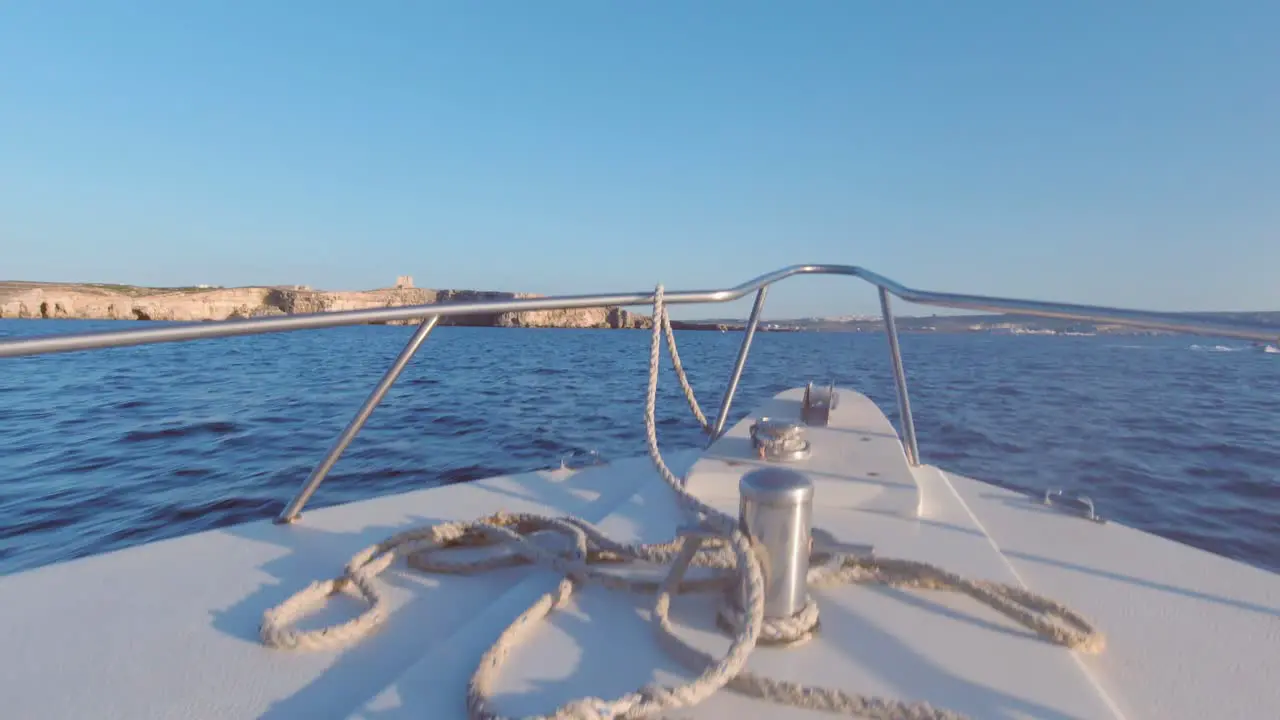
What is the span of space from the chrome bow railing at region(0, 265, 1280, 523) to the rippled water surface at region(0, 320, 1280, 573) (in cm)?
11

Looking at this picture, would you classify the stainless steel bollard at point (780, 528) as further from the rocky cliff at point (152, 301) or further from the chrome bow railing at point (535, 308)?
the rocky cliff at point (152, 301)

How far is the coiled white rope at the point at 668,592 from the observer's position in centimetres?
85

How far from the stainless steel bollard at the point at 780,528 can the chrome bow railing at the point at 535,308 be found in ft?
2.73

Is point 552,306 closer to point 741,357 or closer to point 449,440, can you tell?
point 741,357

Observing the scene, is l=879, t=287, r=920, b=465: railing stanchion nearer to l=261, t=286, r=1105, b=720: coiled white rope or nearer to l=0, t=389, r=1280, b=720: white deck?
l=0, t=389, r=1280, b=720: white deck

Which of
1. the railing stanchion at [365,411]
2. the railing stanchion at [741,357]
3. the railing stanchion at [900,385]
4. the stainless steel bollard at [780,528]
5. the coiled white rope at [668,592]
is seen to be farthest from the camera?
the railing stanchion at [741,357]

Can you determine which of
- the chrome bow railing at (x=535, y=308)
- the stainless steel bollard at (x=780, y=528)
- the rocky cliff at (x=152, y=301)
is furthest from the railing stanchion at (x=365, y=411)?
the rocky cliff at (x=152, y=301)

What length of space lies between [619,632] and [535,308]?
952 mm

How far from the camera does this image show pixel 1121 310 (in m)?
1.44

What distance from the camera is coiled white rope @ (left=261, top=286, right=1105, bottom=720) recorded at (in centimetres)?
85

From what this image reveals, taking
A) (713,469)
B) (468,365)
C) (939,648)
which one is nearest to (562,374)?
(468,365)

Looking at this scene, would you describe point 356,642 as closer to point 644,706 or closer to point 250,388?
point 644,706

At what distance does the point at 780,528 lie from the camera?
1007 mm

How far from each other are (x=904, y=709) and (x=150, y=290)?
8951 cm
